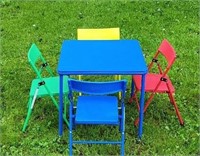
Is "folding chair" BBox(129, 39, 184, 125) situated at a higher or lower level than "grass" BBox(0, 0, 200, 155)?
higher

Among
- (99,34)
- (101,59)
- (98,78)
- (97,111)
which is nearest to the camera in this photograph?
(97,111)

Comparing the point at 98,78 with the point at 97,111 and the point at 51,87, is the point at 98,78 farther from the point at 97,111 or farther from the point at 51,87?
the point at 97,111

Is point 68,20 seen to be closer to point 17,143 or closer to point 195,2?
point 195,2

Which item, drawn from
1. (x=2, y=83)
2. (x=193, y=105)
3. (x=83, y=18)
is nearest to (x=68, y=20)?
(x=83, y=18)

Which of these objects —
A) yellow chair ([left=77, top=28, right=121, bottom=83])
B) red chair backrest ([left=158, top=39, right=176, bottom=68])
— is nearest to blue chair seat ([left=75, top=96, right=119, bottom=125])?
red chair backrest ([left=158, top=39, right=176, bottom=68])

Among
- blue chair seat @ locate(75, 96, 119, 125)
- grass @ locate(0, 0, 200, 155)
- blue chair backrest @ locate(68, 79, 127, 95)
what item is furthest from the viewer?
grass @ locate(0, 0, 200, 155)

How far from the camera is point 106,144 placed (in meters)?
5.14

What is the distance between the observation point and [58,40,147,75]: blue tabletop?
484 cm

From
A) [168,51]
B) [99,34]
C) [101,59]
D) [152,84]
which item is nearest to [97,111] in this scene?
[101,59]

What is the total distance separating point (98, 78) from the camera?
6.64 metres

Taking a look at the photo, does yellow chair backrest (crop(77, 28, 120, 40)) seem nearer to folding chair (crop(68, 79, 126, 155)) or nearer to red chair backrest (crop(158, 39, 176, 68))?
red chair backrest (crop(158, 39, 176, 68))

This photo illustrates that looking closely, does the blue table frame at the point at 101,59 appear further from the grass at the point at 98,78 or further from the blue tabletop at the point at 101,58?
the grass at the point at 98,78

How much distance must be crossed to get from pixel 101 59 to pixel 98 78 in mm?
1486

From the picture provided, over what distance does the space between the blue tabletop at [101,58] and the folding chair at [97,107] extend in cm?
27
